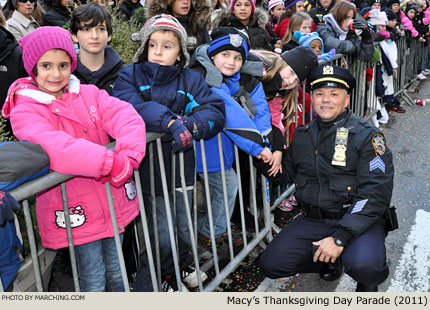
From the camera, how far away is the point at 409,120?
7629 mm

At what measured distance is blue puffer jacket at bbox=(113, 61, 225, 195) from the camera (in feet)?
8.85

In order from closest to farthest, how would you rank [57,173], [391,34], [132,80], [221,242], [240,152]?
[57,173] < [132,80] < [240,152] < [221,242] < [391,34]

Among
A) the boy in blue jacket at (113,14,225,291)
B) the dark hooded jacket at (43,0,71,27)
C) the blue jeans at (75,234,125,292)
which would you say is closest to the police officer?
the boy in blue jacket at (113,14,225,291)

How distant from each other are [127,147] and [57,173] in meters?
0.43

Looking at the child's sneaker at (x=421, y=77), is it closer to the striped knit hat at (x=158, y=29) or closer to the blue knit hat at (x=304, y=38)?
the blue knit hat at (x=304, y=38)

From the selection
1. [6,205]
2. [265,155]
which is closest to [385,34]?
[265,155]

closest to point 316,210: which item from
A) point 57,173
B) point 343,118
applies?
point 343,118

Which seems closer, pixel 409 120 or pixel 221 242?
pixel 221 242

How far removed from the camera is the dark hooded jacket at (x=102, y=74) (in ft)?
10.7

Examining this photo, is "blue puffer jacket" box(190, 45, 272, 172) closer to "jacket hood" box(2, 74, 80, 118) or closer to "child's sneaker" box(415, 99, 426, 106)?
"jacket hood" box(2, 74, 80, 118)

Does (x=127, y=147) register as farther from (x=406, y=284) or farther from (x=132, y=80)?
(x=406, y=284)

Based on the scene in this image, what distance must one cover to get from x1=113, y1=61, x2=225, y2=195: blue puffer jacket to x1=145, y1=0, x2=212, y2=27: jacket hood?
1.51 m

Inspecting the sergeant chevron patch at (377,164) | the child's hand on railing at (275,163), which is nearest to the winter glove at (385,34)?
the child's hand on railing at (275,163)

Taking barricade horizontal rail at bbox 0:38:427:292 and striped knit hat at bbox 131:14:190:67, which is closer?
barricade horizontal rail at bbox 0:38:427:292
